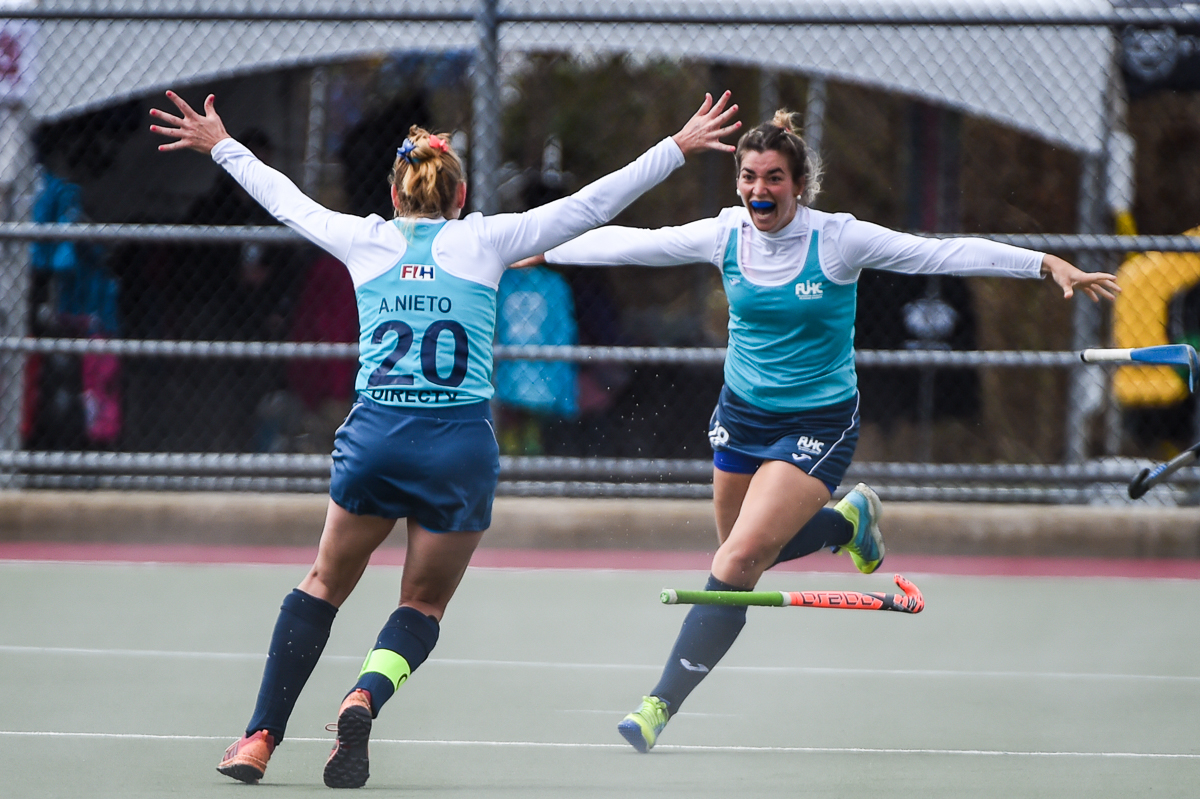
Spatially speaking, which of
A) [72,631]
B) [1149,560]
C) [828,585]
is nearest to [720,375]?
[828,585]

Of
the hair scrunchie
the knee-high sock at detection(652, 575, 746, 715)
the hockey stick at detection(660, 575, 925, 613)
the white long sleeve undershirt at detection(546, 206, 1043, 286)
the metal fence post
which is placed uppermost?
the metal fence post

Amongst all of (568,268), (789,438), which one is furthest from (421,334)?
(568,268)

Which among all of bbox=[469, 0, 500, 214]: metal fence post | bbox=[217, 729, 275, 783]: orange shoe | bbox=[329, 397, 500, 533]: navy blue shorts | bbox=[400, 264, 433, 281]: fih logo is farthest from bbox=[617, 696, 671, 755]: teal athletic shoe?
bbox=[469, 0, 500, 214]: metal fence post

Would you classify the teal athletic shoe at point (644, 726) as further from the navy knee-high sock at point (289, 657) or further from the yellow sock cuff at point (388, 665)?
the navy knee-high sock at point (289, 657)

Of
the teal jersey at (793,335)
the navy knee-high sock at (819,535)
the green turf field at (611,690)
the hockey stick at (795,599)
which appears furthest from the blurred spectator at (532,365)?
the hockey stick at (795,599)

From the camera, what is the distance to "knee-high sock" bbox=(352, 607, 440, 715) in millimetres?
3972

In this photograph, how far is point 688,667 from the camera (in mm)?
4680

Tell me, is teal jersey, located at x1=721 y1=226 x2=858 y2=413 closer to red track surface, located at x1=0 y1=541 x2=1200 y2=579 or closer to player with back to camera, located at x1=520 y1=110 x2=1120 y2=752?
player with back to camera, located at x1=520 y1=110 x2=1120 y2=752

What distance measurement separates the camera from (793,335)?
4918 millimetres

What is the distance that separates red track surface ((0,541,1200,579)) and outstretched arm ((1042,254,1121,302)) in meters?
3.41

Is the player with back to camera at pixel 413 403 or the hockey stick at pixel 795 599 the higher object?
the player with back to camera at pixel 413 403

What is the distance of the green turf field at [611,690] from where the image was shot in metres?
4.11

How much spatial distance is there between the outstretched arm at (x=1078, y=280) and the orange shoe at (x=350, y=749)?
2.28 m

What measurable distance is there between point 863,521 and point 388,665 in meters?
2.12
